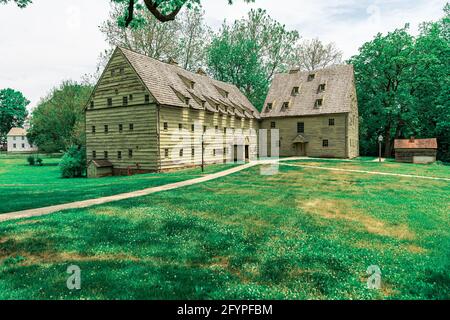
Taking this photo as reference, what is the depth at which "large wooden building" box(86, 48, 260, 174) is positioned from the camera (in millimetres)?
29016

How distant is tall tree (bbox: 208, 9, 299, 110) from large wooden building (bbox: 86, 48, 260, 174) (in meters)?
18.9

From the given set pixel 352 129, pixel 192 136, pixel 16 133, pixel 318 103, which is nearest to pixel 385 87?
pixel 352 129

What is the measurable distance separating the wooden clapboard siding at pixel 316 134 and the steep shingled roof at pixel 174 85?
6.15m

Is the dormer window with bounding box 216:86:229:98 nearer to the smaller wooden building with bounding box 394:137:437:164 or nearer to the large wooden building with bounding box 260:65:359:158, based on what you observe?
the large wooden building with bounding box 260:65:359:158

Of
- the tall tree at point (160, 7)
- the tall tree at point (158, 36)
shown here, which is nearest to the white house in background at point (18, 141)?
the tall tree at point (158, 36)

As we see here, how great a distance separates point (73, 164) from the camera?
34844 mm

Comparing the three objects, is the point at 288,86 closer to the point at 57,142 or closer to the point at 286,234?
the point at 286,234

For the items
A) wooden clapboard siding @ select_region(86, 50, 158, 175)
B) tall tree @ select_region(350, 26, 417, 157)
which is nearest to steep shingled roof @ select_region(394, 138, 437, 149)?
tall tree @ select_region(350, 26, 417, 157)

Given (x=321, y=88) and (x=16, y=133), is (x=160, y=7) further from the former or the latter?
(x=16, y=133)

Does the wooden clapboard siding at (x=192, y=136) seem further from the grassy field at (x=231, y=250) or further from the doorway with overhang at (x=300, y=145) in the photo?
Answer: the grassy field at (x=231, y=250)

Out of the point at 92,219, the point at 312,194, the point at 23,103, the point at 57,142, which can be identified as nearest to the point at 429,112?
the point at 312,194

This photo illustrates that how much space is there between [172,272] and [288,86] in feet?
148

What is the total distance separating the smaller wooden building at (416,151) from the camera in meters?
38.4

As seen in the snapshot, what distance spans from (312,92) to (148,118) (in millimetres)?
26855
